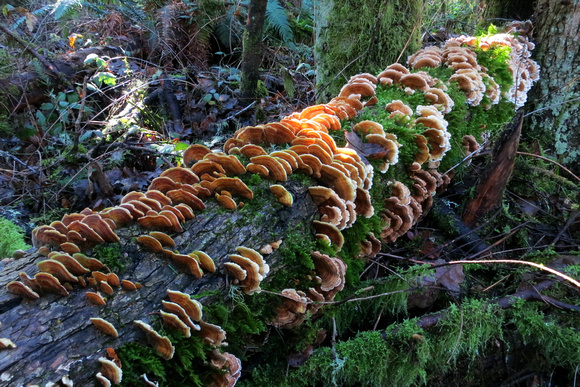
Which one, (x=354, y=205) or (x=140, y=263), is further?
(x=354, y=205)

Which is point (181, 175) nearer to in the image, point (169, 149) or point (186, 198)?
point (186, 198)

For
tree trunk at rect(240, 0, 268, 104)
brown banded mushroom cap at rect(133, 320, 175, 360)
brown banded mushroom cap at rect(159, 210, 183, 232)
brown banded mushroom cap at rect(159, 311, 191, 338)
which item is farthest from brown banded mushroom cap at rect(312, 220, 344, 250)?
tree trunk at rect(240, 0, 268, 104)

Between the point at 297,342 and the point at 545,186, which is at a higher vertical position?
the point at 545,186

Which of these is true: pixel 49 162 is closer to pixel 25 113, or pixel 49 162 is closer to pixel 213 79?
pixel 25 113

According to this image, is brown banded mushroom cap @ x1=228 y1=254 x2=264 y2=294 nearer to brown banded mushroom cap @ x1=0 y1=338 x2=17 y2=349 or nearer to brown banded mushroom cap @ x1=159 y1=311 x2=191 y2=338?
brown banded mushroom cap @ x1=159 y1=311 x2=191 y2=338

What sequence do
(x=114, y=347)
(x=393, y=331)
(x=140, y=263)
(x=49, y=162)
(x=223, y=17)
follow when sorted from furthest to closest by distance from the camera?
(x=223, y=17)
(x=49, y=162)
(x=393, y=331)
(x=140, y=263)
(x=114, y=347)

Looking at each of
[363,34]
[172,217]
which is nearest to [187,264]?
[172,217]

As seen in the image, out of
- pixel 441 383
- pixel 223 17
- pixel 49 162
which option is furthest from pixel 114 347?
pixel 223 17
